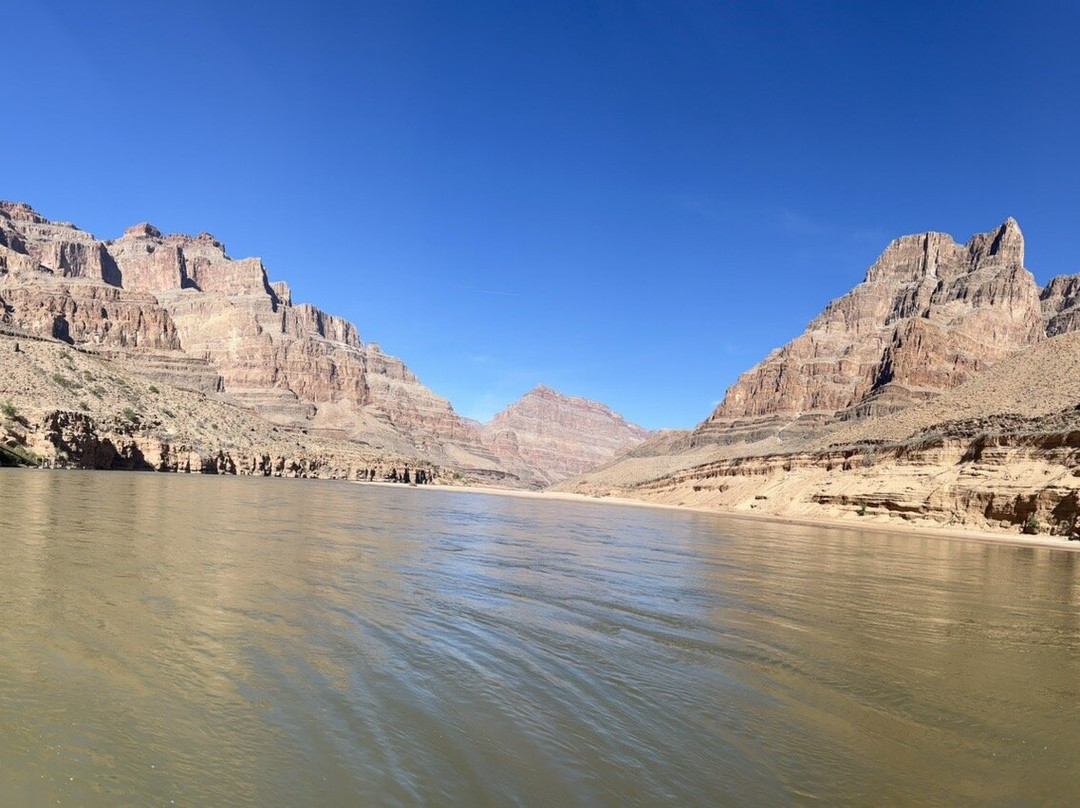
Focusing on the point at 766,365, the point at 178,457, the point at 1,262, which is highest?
the point at 1,262

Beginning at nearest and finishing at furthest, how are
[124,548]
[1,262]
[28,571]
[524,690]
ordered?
1. [524,690]
2. [28,571]
3. [124,548]
4. [1,262]

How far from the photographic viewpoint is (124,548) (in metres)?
12.9

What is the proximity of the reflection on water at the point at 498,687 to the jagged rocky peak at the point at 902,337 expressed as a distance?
126 meters

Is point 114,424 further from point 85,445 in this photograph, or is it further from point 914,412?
point 914,412

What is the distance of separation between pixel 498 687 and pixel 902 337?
151 metres

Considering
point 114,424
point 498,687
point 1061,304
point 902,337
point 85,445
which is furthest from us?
point 1061,304

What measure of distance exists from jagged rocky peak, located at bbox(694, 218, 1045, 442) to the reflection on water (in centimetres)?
12593

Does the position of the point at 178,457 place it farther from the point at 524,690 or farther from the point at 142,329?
the point at 142,329

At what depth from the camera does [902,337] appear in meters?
136

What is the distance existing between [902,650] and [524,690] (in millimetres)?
5464

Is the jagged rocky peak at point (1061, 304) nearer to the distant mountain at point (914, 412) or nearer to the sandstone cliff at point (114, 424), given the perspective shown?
the distant mountain at point (914, 412)

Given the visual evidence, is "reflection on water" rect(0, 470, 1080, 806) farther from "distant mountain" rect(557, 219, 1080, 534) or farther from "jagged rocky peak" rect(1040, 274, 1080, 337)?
"jagged rocky peak" rect(1040, 274, 1080, 337)

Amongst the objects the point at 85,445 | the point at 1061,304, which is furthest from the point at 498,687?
the point at 1061,304

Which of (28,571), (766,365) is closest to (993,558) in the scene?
(28,571)
